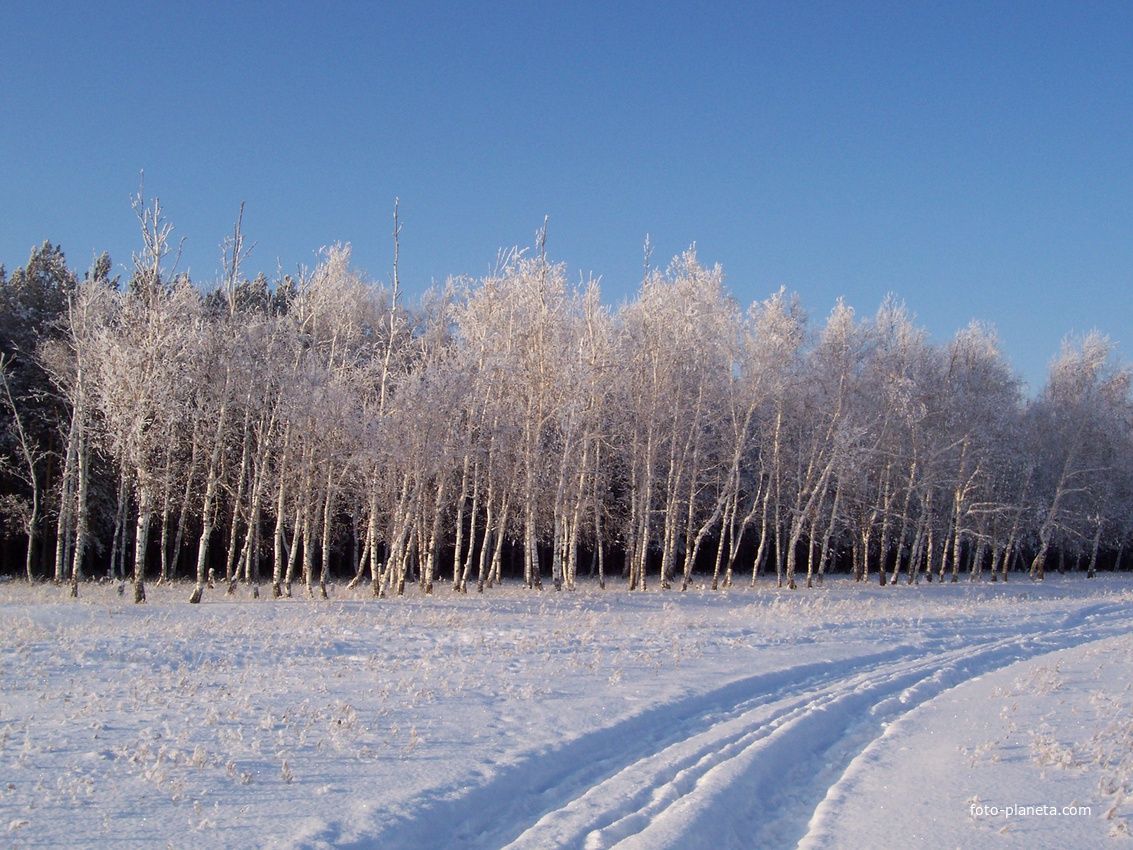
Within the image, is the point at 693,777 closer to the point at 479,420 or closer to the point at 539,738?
the point at 539,738

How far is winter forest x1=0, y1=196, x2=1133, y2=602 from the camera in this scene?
21828 millimetres

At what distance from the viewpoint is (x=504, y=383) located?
27.1 m

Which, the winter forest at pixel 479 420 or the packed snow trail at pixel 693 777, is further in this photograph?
the winter forest at pixel 479 420

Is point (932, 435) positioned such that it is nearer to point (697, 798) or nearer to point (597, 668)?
point (597, 668)

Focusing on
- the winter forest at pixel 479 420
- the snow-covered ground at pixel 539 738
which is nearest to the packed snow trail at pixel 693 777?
the snow-covered ground at pixel 539 738

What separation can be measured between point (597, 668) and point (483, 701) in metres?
2.81

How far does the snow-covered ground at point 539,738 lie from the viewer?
5824 mm

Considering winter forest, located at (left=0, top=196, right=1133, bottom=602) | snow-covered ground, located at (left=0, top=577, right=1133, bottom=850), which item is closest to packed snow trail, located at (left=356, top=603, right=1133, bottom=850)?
snow-covered ground, located at (left=0, top=577, right=1133, bottom=850)

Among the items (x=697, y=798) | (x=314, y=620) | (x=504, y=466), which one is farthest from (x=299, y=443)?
(x=697, y=798)

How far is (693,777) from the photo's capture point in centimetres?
703

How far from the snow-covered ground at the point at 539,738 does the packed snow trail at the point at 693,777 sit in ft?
0.10

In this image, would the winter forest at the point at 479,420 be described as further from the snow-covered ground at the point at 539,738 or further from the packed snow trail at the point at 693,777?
the packed snow trail at the point at 693,777

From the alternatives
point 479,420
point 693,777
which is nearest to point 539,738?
point 693,777

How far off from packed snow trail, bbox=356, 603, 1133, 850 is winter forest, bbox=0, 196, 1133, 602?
1371cm
